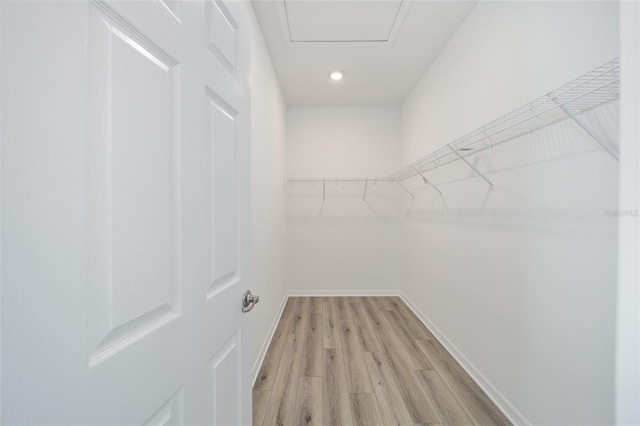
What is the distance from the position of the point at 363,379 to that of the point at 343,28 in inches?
105

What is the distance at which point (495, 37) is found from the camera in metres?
1.63

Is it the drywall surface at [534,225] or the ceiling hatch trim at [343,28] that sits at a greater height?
the ceiling hatch trim at [343,28]

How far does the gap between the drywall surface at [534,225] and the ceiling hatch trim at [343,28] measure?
53 centimetres

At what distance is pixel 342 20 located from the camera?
6.56 ft

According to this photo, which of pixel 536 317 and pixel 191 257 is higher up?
pixel 191 257

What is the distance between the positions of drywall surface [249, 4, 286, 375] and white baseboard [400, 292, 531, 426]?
1540mm

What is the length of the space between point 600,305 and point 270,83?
2.70m

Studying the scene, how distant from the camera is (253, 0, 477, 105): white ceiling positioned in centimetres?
188

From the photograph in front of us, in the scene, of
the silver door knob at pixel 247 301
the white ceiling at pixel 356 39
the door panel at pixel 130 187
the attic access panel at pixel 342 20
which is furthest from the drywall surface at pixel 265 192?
the door panel at pixel 130 187

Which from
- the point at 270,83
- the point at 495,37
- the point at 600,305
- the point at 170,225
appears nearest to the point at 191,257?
the point at 170,225

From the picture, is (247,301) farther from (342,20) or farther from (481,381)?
(342,20)

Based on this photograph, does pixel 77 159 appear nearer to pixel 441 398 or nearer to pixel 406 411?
pixel 406 411

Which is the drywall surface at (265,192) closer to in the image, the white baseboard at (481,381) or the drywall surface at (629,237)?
the white baseboard at (481,381)

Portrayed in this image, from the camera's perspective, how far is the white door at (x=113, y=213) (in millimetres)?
323
